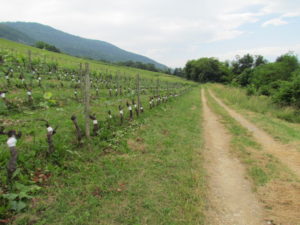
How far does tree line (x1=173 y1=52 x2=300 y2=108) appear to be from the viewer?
13.6 m

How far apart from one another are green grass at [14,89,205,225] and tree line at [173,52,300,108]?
12396 mm

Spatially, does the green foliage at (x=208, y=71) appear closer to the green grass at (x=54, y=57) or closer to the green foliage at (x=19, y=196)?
the green grass at (x=54, y=57)

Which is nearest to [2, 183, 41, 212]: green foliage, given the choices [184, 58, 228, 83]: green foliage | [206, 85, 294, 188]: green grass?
[206, 85, 294, 188]: green grass

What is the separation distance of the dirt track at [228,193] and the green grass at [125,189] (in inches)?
9.8

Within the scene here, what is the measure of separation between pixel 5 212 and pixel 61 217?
754 mm

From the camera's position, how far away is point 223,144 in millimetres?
6230

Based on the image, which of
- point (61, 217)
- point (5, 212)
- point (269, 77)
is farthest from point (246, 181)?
point (269, 77)

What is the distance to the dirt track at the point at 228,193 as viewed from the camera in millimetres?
2814

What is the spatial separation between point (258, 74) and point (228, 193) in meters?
33.3

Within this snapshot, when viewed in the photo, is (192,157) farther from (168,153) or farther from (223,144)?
(223,144)

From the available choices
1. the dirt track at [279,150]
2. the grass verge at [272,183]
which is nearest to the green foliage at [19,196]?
the grass verge at [272,183]

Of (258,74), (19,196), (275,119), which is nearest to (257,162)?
(19,196)

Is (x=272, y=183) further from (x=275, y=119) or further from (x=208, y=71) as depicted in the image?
(x=208, y=71)

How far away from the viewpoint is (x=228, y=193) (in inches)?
136
